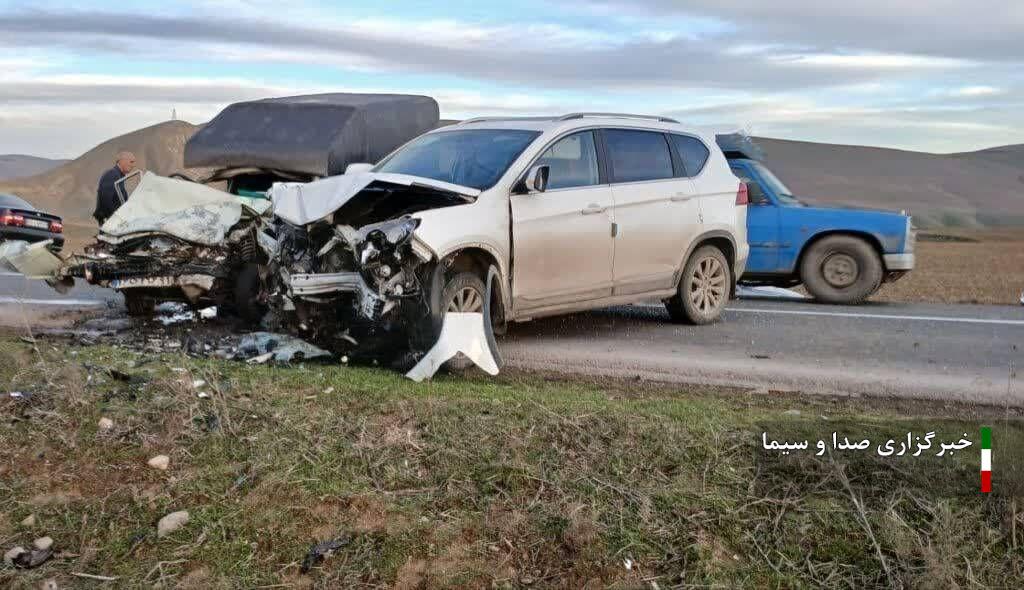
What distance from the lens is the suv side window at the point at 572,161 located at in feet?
30.0

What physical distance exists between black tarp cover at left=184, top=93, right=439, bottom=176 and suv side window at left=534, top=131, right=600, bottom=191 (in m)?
3.26

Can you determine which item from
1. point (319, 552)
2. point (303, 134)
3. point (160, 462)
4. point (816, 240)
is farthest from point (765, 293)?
point (319, 552)

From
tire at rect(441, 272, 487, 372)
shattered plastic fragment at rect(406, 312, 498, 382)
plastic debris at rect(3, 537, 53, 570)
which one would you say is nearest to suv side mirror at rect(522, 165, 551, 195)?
tire at rect(441, 272, 487, 372)

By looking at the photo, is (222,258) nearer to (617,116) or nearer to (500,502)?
(617,116)

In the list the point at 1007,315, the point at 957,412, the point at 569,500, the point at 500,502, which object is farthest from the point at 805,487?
the point at 1007,315

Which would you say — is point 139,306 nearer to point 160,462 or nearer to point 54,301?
point 54,301

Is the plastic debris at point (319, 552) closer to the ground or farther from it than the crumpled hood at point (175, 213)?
closer to the ground

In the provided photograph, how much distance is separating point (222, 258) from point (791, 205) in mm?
7042

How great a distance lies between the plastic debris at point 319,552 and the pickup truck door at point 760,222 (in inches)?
365

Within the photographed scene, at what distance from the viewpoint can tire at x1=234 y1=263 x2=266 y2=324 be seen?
939 centimetres

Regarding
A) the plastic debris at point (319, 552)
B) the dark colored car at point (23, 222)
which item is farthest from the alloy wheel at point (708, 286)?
the dark colored car at point (23, 222)

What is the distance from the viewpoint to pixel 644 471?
533cm

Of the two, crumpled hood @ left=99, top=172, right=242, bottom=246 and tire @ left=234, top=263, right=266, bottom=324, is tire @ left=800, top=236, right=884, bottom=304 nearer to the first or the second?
tire @ left=234, top=263, right=266, bottom=324

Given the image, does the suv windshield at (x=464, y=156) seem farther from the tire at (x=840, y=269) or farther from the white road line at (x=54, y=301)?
the tire at (x=840, y=269)
